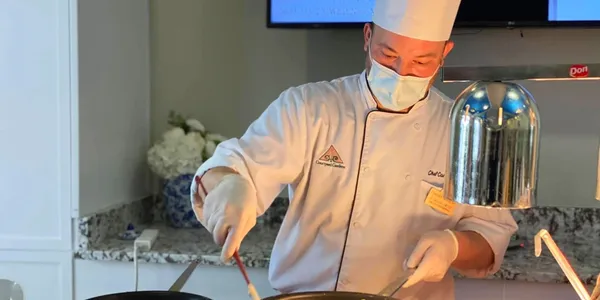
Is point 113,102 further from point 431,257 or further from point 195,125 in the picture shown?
point 431,257

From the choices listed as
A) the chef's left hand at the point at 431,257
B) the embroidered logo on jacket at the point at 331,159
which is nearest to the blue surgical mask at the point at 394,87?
the embroidered logo on jacket at the point at 331,159

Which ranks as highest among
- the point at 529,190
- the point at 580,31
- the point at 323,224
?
the point at 580,31

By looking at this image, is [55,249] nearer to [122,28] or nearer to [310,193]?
[122,28]

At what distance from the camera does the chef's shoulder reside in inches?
52.2

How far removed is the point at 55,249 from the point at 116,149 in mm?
305

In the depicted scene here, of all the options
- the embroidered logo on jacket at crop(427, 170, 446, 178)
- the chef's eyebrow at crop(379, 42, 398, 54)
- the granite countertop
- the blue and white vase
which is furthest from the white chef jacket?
the blue and white vase

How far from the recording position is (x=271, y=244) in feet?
5.72

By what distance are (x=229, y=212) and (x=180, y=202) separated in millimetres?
963

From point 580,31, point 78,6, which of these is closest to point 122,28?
point 78,6

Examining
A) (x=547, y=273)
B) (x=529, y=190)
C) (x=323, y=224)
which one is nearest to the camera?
(x=529, y=190)

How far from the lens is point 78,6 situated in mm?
1627

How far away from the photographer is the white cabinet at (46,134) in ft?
5.36

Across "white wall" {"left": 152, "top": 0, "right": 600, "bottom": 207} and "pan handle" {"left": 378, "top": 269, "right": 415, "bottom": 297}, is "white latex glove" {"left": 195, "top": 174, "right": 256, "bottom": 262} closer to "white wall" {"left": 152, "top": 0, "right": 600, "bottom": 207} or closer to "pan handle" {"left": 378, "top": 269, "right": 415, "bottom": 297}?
"pan handle" {"left": 378, "top": 269, "right": 415, "bottom": 297}

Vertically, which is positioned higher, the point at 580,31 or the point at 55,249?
the point at 580,31
